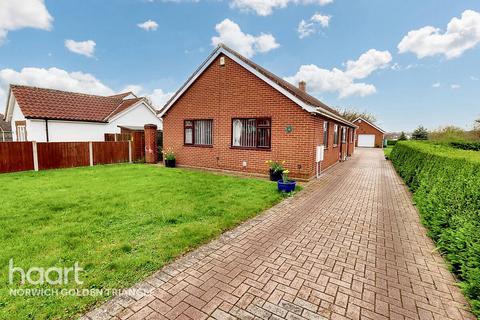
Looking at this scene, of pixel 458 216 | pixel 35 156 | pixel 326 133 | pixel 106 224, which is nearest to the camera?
pixel 458 216

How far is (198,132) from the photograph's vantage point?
1252 cm

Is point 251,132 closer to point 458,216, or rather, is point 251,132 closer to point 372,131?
point 458,216

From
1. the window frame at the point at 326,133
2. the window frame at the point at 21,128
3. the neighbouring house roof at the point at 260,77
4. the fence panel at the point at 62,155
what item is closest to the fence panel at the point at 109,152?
the fence panel at the point at 62,155

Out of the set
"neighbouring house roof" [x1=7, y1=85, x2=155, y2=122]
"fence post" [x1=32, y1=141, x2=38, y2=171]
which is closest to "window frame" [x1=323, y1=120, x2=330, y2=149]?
"fence post" [x1=32, y1=141, x2=38, y2=171]

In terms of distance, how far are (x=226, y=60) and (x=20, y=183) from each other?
9.69m

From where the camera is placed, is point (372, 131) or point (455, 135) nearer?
point (455, 135)

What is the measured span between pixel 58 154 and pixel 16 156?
5.40ft

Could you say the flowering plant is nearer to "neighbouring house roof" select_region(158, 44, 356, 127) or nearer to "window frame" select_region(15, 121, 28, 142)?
"neighbouring house roof" select_region(158, 44, 356, 127)

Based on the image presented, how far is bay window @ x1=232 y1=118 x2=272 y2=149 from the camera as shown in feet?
33.6

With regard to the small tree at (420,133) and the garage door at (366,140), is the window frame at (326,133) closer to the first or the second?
the garage door at (366,140)

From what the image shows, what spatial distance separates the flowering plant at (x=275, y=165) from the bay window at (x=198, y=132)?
3695 mm

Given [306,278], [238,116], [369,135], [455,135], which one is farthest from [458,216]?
[369,135]

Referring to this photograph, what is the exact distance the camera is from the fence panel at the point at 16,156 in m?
10.8

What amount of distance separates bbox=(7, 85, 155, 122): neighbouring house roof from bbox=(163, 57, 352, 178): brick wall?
416 inches
